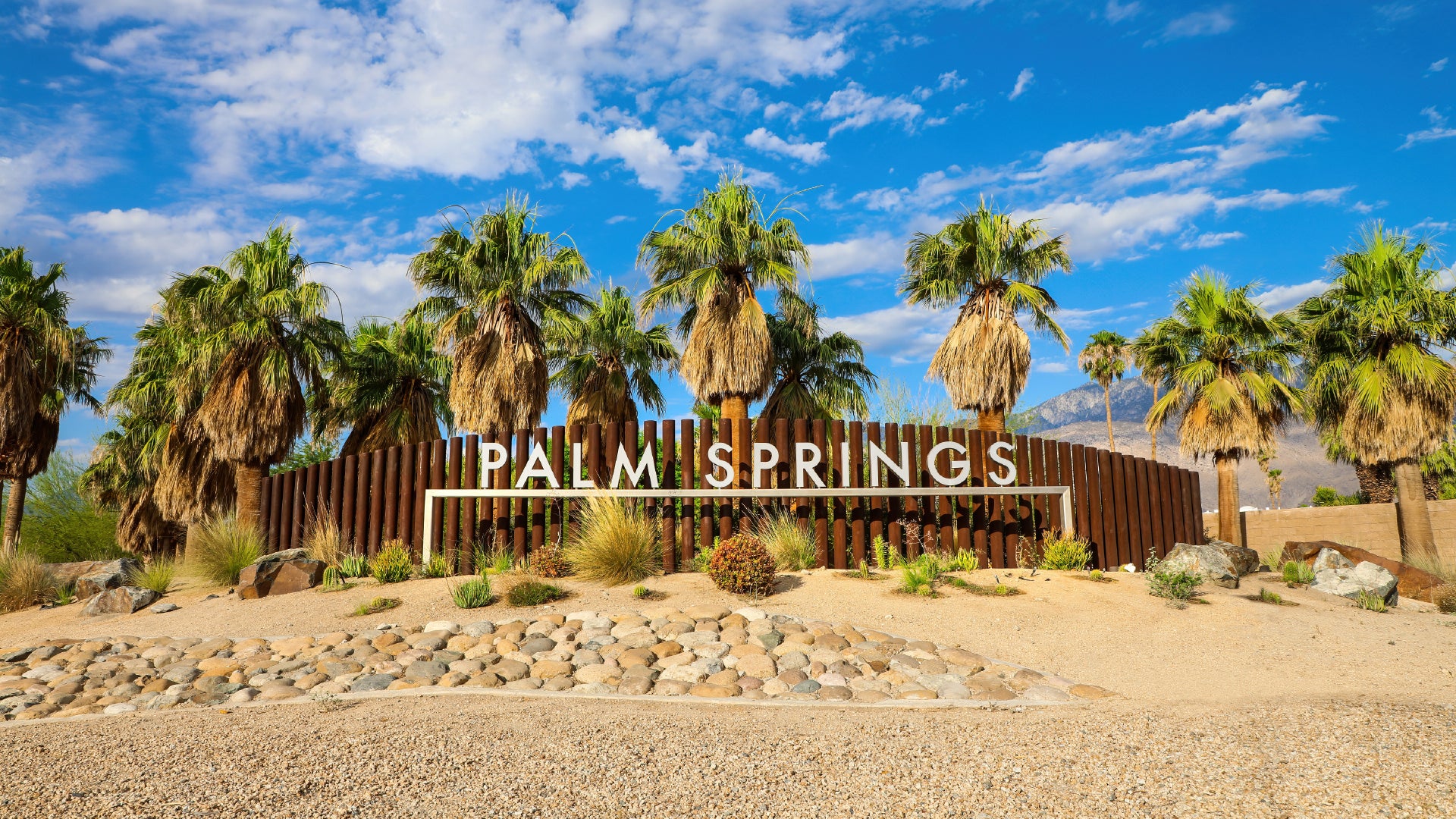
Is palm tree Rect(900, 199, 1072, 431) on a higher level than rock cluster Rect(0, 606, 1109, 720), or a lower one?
higher

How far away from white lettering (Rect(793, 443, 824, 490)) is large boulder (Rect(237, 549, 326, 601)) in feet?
21.5

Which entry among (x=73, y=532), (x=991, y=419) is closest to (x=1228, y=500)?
(x=991, y=419)

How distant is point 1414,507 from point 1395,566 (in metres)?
7.73

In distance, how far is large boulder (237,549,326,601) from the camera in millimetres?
10844

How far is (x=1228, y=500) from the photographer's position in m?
18.9

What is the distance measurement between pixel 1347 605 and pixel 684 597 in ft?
26.8

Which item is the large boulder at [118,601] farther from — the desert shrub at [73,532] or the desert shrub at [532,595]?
the desert shrub at [73,532]

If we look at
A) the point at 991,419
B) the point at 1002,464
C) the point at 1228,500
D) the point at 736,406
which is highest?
the point at 736,406

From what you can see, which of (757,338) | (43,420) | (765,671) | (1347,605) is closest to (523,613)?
(765,671)

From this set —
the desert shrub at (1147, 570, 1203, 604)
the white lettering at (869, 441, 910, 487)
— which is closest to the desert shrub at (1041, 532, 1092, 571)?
the desert shrub at (1147, 570, 1203, 604)

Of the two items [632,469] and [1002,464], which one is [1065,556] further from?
[632,469]

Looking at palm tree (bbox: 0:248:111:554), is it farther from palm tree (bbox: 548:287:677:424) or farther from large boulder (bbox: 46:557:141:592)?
palm tree (bbox: 548:287:677:424)

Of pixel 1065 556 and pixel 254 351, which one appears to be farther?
pixel 254 351

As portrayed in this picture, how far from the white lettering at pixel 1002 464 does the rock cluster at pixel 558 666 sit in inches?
191
